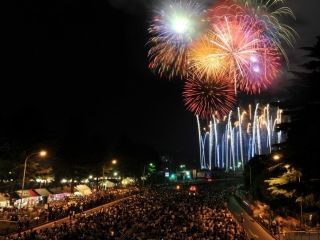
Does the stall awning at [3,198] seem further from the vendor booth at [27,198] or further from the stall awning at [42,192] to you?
the stall awning at [42,192]

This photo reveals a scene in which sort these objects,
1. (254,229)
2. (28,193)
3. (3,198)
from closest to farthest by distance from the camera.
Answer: (254,229) → (3,198) → (28,193)

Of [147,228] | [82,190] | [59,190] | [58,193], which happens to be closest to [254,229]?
[147,228]

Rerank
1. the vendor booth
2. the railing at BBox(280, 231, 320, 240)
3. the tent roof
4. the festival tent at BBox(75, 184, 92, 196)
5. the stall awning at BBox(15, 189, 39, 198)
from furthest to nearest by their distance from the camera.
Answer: the festival tent at BBox(75, 184, 92, 196) → the tent roof → the stall awning at BBox(15, 189, 39, 198) → the vendor booth → the railing at BBox(280, 231, 320, 240)

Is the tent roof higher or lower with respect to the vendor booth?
higher

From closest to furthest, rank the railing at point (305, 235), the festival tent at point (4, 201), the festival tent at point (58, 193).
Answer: the railing at point (305, 235) → the festival tent at point (4, 201) → the festival tent at point (58, 193)

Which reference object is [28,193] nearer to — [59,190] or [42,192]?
[42,192]

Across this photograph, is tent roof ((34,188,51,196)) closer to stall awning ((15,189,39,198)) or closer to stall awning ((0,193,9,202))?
stall awning ((15,189,39,198))

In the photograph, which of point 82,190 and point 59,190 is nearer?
point 59,190

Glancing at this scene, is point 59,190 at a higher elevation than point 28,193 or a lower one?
higher

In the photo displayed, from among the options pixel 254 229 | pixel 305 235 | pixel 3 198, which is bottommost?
pixel 254 229

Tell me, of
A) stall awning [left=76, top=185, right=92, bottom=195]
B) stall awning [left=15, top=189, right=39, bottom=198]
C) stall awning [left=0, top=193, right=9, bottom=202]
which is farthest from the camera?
stall awning [left=76, top=185, right=92, bottom=195]

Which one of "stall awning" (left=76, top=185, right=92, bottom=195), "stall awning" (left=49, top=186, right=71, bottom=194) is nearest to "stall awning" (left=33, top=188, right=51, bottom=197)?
"stall awning" (left=49, top=186, right=71, bottom=194)

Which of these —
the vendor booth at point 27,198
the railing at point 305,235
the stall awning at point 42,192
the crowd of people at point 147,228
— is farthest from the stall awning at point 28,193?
the railing at point 305,235
